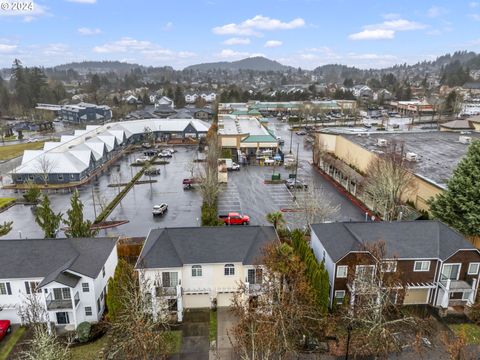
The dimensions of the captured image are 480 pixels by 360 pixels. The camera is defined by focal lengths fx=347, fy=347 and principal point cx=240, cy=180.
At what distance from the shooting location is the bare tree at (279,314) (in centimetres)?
1582

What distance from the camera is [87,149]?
184 feet

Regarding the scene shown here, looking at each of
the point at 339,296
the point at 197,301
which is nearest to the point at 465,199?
the point at 339,296

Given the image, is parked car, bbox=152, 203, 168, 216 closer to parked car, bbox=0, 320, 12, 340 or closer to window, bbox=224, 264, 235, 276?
window, bbox=224, 264, 235, 276

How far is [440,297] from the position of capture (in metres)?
22.7

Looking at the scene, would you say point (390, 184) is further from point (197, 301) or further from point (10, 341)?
point (10, 341)

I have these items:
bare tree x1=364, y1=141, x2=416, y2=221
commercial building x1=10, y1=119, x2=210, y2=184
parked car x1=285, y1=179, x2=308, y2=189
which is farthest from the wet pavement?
bare tree x1=364, y1=141, x2=416, y2=221

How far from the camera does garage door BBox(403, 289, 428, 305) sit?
23281 mm

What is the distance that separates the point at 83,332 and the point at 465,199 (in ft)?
91.5

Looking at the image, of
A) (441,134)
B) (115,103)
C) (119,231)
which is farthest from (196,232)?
(115,103)

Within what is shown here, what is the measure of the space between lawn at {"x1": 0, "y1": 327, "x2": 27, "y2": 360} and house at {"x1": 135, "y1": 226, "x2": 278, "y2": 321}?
25.9ft

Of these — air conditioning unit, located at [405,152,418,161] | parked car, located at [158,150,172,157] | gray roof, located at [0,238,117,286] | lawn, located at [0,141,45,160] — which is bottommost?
lawn, located at [0,141,45,160]

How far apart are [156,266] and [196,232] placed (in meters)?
A: 3.58

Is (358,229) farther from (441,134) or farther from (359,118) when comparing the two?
(359,118)

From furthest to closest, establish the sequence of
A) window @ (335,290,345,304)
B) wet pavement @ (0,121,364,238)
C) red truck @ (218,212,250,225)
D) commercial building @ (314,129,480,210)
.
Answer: wet pavement @ (0,121,364,238)
commercial building @ (314,129,480,210)
red truck @ (218,212,250,225)
window @ (335,290,345,304)
